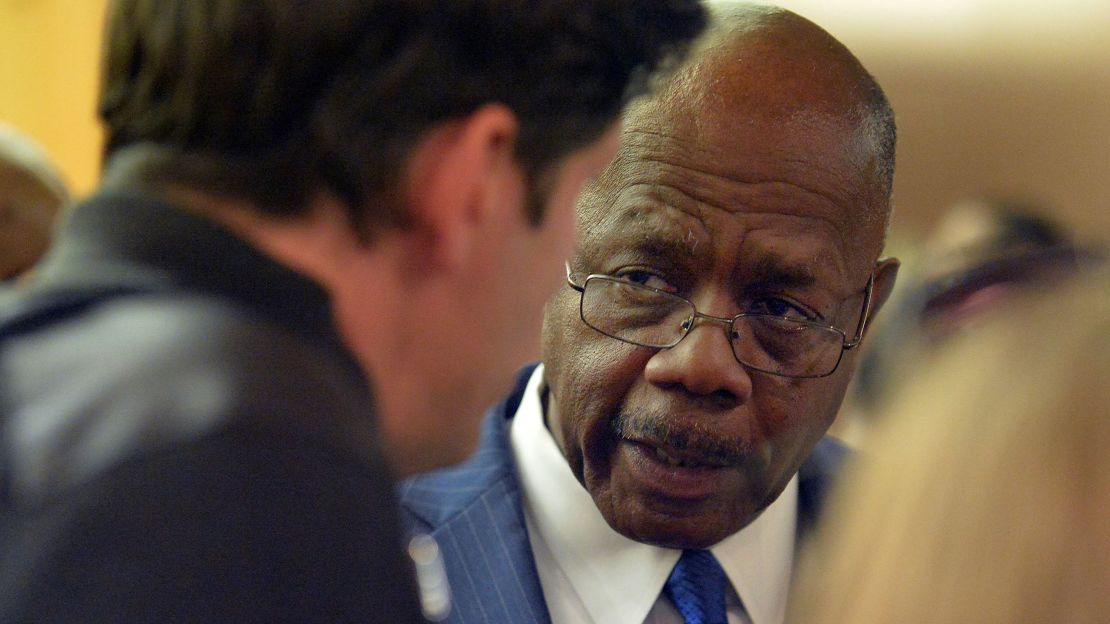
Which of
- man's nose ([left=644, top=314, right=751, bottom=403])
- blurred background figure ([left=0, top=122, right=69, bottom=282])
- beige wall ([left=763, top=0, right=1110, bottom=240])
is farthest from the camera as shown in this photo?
blurred background figure ([left=0, top=122, right=69, bottom=282])

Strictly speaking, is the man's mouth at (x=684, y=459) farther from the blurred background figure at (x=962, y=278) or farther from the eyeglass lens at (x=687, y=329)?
the blurred background figure at (x=962, y=278)

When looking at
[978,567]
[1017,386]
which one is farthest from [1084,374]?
[978,567]

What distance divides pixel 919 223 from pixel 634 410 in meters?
0.65

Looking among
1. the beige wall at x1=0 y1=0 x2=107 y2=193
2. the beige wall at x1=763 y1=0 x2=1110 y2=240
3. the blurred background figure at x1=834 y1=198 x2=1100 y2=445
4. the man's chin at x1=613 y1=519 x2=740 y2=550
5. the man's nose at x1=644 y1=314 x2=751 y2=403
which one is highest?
the beige wall at x1=763 y1=0 x2=1110 y2=240

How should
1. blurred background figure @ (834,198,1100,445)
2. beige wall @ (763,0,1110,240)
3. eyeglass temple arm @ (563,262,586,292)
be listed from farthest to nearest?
eyeglass temple arm @ (563,262,586,292) → blurred background figure @ (834,198,1100,445) → beige wall @ (763,0,1110,240)

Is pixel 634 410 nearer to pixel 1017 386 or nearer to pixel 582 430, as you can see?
pixel 582 430

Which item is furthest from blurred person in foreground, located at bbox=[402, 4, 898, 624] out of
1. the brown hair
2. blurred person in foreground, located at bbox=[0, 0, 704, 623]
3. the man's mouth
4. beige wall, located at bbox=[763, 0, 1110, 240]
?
beige wall, located at bbox=[763, 0, 1110, 240]

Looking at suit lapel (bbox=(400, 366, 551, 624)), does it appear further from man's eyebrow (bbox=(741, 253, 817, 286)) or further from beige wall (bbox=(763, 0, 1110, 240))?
beige wall (bbox=(763, 0, 1110, 240))

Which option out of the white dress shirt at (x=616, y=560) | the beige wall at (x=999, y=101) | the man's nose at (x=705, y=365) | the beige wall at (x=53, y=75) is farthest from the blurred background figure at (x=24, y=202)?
the beige wall at (x=999, y=101)

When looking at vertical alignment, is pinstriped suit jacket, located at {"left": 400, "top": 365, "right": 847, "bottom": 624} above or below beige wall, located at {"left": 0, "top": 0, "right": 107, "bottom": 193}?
above

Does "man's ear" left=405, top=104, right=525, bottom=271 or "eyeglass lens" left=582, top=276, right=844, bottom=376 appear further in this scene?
"eyeglass lens" left=582, top=276, right=844, bottom=376

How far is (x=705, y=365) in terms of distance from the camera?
3.89 feet

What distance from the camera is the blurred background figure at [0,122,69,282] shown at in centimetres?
157

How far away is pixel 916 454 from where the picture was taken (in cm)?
76
